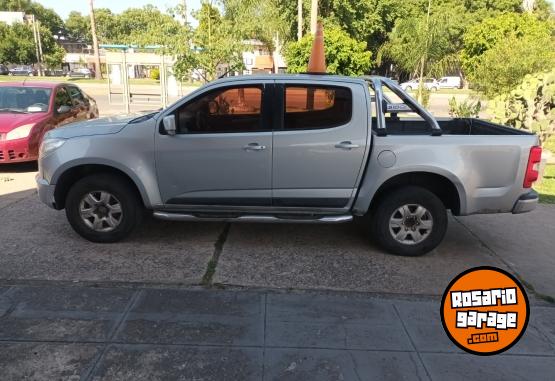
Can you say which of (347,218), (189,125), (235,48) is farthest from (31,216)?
(235,48)

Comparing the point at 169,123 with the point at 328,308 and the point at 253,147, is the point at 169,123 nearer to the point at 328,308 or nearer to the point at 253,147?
the point at 253,147

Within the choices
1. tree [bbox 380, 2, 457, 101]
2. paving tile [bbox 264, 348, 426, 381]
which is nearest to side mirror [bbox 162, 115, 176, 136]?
paving tile [bbox 264, 348, 426, 381]

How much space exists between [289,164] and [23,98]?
6.78 m

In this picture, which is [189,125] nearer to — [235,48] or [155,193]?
[155,193]

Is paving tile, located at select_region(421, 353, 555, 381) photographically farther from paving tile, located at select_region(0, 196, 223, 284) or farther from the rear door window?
the rear door window

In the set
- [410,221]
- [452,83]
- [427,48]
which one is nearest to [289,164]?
[410,221]

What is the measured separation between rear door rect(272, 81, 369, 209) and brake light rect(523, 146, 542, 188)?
1.55m

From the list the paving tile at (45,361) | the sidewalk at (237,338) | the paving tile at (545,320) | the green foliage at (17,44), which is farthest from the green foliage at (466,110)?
the green foliage at (17,44)

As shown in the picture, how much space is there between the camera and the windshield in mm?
9016

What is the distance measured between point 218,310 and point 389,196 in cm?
206

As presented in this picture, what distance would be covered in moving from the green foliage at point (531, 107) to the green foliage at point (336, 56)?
760cm

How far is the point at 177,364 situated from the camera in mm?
3059

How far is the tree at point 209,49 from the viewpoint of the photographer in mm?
11766

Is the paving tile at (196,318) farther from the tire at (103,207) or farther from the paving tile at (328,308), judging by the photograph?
the tire at (103,207)
